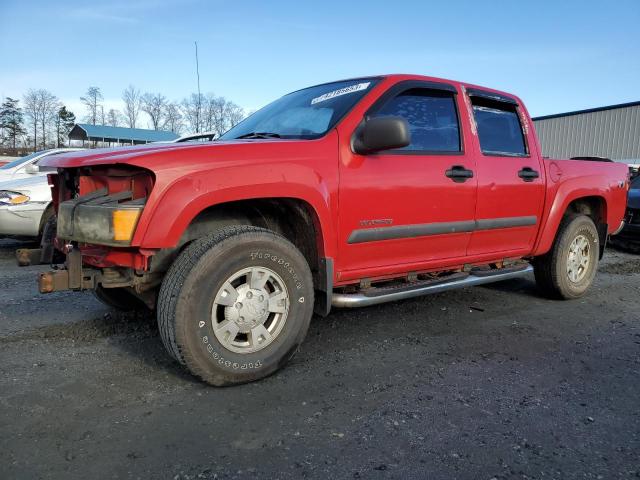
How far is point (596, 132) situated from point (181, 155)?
1120 inches

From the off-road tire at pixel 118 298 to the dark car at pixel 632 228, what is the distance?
26.6 ft

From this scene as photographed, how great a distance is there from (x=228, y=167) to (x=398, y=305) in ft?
7.94

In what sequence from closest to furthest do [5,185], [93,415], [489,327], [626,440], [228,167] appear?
[626,440] → [93,415] → [228,167] → [489,327] → [5,185]

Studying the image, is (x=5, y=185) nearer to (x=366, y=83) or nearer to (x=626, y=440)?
(x=366, y=83)

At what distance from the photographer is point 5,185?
6699mm

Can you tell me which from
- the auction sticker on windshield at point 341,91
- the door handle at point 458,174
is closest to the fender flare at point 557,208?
the door handle at point 458,174

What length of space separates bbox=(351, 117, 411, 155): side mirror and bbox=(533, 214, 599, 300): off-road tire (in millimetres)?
2583

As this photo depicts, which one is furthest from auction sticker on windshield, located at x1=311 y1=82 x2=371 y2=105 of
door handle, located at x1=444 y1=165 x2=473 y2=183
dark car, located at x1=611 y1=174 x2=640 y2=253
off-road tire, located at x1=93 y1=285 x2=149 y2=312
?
dark car, located at x1=611 y1=174 x2=640 y2=253

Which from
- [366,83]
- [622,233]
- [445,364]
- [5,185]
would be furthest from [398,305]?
[622,233]

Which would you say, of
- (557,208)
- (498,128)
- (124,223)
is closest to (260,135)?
(124,223)

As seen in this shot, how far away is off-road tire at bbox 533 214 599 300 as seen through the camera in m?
4.79

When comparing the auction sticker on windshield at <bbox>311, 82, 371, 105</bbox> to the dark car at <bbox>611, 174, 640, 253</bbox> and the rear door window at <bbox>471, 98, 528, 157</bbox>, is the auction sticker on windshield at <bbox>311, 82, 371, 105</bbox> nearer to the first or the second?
the rear door window at <bbox>471, 98, 528, 157</bbox>

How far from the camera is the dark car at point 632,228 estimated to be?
8.41 metres

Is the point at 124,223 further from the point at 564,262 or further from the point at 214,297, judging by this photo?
the point at 564,262
